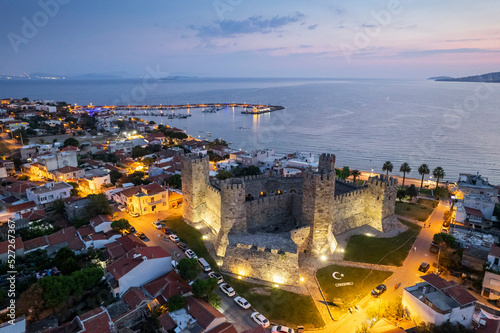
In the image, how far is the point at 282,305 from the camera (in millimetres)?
17844

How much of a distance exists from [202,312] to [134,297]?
173 inches

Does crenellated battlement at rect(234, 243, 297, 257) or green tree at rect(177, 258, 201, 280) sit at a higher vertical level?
crenellated battlement at rect(234, 243, 297, 257)

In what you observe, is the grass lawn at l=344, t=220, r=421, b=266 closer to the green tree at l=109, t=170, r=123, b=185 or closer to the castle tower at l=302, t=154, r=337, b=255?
→ the castle tower at l=302, t=154, r=337, b=255

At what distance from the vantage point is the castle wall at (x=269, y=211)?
23969 mm

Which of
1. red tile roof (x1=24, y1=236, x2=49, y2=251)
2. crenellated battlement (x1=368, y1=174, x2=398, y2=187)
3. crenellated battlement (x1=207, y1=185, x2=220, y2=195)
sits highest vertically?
crenellated battlement (x1=368, y1=174, x2=398, y2=187)

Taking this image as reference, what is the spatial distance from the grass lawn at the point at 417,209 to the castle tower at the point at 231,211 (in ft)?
57.3

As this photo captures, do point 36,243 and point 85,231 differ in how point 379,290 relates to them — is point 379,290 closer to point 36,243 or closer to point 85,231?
point 85,231

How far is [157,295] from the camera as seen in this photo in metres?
17.9

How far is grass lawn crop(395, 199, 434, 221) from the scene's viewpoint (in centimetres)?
2990

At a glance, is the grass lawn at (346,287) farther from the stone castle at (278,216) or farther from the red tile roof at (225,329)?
the red tile roof at (225,329)

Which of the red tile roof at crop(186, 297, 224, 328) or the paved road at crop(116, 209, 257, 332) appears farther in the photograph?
the paved road at crop(116, 209, 257, 332)

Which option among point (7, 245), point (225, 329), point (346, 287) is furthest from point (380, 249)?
point (7, 245)

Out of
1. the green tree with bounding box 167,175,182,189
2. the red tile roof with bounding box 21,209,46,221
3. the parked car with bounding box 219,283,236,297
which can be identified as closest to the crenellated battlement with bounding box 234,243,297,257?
the parked car with bounding box 219,283,236,297

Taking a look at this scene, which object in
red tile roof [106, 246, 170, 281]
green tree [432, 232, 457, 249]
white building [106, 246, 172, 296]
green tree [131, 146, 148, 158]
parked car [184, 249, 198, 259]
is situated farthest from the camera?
green tree [131, 146, 148, 158]
